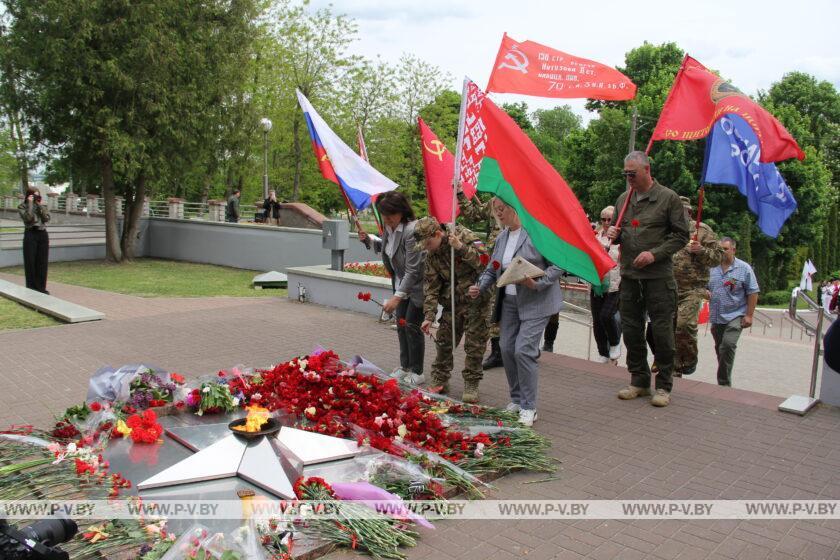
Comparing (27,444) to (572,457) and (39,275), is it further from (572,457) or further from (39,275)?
(39,275)

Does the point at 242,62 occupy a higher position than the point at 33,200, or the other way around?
the point at 242,62

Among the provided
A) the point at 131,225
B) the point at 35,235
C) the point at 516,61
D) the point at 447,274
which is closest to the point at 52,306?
the point at 35,235

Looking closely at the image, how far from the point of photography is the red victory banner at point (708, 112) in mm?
5938

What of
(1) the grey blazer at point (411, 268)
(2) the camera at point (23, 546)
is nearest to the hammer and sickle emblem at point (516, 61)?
(1) the grey blazer at point (411, 268)

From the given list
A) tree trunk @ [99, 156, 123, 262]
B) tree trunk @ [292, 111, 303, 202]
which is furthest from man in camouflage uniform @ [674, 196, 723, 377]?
tree trunk @ [292, 111, 303, 202]

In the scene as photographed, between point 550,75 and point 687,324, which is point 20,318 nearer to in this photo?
point 550,75

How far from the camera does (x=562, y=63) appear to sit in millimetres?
6691

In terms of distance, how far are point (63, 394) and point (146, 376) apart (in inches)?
53.7

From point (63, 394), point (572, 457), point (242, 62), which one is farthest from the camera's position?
point (242, 62)

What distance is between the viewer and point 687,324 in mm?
7328

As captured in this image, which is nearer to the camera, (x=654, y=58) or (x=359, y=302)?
(x=359, y=302)

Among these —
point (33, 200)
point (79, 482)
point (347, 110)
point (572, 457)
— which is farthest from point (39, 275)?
point (347, 110)

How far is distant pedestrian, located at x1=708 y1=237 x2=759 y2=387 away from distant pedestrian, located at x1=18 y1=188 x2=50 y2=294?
11074mm

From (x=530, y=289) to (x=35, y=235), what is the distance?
10741mm
